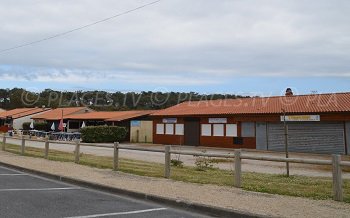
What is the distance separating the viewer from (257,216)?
7293mm

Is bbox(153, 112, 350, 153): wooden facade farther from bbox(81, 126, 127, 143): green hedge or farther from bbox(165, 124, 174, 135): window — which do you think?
bbox(81, 126, 127, 143): green hedge

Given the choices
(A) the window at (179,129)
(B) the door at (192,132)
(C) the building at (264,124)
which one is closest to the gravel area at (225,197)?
(C) the building at (264,124)

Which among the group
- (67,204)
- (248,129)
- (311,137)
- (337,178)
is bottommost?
(67,204)

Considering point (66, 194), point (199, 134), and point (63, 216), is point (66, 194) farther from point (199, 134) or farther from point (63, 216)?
point (199, 134)

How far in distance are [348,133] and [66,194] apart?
25.1 meters

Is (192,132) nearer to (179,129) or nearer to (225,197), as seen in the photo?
(179,129)

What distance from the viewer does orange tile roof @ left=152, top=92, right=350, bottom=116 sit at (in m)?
32.3

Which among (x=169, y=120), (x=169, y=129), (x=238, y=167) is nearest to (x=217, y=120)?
(x=169, y=120)

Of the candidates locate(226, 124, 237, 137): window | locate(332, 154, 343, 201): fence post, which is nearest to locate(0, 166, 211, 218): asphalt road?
locate(332, 154, 343, 201): fence post

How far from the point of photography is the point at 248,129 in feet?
118

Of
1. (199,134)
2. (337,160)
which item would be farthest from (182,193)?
(199,134)

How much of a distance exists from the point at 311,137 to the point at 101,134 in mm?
20619

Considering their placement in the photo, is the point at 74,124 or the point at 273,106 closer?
the point at 273,106

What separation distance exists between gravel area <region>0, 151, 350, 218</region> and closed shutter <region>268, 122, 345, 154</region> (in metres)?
21.9
